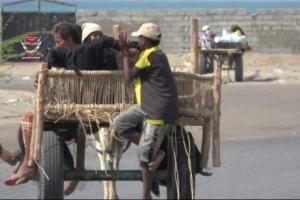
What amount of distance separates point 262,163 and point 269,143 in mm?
2118

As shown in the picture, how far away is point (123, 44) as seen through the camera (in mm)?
8305

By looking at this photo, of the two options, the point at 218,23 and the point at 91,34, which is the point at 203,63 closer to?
the point at 218,23

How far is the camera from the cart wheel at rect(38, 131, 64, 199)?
819cm

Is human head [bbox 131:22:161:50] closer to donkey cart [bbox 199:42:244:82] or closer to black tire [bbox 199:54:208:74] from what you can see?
donkey cart [bbox 199:42:244:82]

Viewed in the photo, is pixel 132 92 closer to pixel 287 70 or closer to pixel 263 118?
pixel 263 118

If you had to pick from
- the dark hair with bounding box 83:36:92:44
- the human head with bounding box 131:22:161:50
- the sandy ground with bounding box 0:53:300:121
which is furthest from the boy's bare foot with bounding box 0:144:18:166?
the sandy ground with bounding box 0:53:300:121

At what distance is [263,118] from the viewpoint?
17.9 m

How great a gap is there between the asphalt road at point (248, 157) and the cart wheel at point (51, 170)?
1779 mm

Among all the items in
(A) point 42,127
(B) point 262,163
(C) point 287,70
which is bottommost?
(C) point 287,70

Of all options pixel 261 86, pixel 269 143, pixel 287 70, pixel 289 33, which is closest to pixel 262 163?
pixel 269 143

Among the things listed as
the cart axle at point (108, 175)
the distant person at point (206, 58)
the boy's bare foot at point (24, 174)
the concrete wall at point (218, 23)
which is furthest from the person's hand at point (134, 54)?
the concrete wall at point (218, 23)

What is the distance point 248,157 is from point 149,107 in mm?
5368

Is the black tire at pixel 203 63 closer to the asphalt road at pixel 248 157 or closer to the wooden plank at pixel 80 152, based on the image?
the asphalt road at pixel 248 157

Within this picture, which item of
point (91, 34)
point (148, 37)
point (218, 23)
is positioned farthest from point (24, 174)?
point (218, 23)
